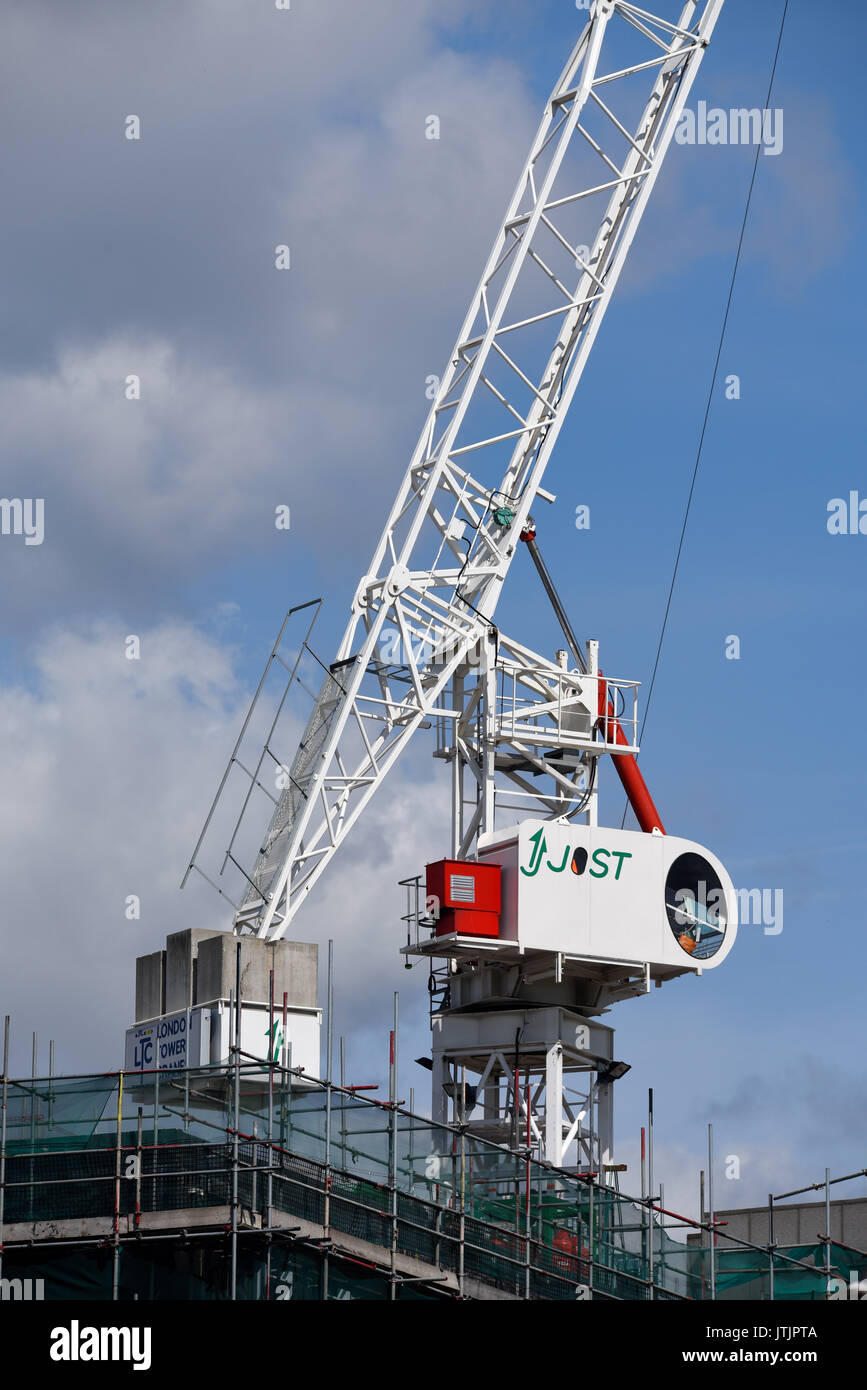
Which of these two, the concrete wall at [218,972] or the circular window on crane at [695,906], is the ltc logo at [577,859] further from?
the concrete wall at [218,972]

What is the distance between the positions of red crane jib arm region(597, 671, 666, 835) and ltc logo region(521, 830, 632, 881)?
384cm

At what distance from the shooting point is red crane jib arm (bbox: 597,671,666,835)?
211 ft

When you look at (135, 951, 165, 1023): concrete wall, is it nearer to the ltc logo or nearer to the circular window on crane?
the ltc logo

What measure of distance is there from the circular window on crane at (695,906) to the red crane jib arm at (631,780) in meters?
2.78

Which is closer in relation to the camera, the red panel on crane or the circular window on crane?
the red panel on crane

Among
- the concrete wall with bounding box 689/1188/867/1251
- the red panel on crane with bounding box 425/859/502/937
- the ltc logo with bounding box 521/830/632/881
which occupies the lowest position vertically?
the concrete wall with bounding box 689/1188/867/1251

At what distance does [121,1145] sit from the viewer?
44281 millimetres

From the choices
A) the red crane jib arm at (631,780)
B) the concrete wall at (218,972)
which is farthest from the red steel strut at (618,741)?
the concrete wall at (218,972)

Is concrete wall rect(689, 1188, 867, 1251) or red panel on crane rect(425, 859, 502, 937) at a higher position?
red panel on crane rect(425, 859, 502, 937)

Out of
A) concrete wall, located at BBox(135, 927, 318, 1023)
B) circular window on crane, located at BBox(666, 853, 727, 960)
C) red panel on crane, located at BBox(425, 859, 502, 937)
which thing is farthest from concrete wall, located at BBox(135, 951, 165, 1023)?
circular window on crane, located at BBox(666, 853, 727, 960)
